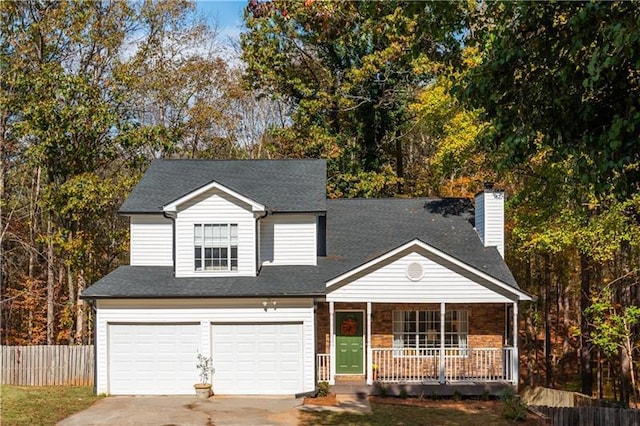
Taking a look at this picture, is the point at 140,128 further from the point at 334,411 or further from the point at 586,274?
the point at 586,274

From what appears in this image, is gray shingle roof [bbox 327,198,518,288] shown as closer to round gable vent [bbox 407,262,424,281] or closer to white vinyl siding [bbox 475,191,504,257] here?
white vinyl siding [bbox 475,191,504,257]

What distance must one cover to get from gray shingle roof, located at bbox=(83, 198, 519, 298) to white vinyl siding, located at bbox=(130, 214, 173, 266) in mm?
319

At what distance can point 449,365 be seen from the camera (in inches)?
772

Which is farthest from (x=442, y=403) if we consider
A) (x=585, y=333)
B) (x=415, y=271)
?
(x=585, y=333)

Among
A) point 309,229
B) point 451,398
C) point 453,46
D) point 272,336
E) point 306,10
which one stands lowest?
point 451,398

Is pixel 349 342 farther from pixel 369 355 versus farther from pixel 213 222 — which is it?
pixel 213 222

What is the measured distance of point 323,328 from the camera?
20.3 meters

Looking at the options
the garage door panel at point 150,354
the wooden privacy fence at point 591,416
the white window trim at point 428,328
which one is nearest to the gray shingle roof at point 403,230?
the white window trim at point 428,328

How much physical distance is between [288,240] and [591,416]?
9.77 meters

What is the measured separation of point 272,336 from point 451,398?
17.5 ft

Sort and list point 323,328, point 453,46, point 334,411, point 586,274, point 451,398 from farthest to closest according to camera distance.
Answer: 1. point 586,274
2. point 323,328
3. point 451,398
4. point 334,411
5. point 453,46

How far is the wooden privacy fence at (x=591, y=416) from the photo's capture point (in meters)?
15.4

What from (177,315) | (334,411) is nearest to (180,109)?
(177,315)

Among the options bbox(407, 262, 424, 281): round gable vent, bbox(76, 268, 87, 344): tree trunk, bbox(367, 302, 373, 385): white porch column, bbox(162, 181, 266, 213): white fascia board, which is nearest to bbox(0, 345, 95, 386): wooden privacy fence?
bbox(76, 268, 87, 344): tree trunk
